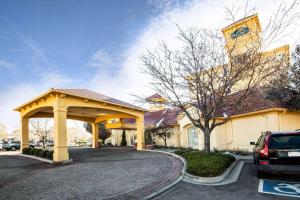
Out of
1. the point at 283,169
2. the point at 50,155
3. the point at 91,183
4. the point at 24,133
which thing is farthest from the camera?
the point at 24,133

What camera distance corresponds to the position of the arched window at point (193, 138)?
24555 mm

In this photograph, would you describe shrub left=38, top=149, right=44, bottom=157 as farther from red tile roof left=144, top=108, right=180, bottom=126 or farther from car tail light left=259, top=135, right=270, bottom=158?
car tail light left=259, top=135, right=270, bottom=158

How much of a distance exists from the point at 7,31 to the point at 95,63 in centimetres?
595

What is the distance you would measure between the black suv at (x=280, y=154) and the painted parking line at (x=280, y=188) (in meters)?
0.44

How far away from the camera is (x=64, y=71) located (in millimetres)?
19281

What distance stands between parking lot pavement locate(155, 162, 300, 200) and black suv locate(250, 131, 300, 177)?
30.8 inches

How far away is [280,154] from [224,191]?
2.29 meters

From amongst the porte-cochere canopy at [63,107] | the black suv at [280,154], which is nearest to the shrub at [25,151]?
the porte-cochere canopy at [63,107]

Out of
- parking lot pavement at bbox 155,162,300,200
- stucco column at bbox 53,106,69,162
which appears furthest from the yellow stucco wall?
stucco column at bbox 53,106,69,162

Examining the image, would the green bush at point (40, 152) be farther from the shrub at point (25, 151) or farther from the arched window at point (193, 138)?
the arched window at point (193, 138)

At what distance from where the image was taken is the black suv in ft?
28.5

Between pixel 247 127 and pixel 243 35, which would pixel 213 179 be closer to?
pixel 243 35

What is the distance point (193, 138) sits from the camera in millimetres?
25016

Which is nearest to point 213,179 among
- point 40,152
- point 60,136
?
point 60,136
